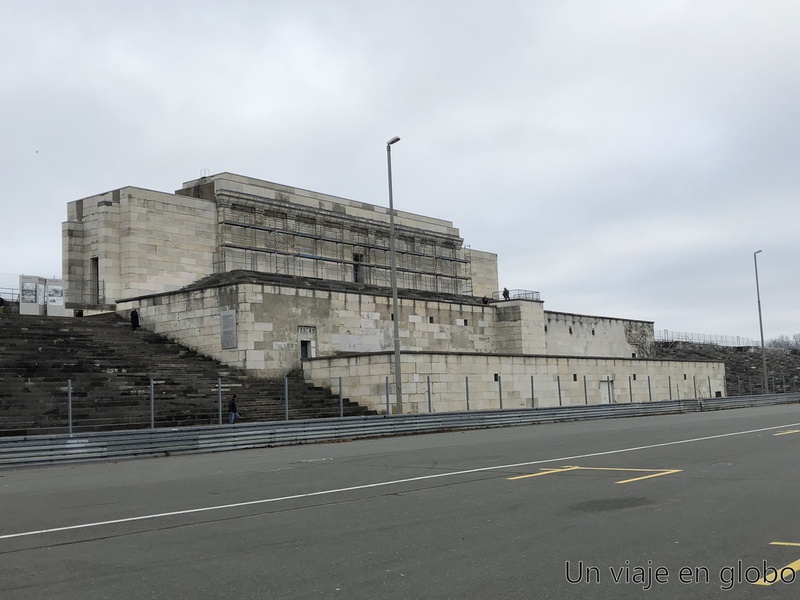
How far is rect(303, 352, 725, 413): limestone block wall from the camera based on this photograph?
35.2 metres

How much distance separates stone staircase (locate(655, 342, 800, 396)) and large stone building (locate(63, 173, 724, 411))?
11867 mm

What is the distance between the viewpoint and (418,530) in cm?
899

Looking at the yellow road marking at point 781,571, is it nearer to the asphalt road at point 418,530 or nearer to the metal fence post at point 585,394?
the asphalt road at point 418,530

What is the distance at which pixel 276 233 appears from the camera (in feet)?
176

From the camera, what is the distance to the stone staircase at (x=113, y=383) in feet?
83.8

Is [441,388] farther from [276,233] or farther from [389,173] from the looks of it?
[276,233]

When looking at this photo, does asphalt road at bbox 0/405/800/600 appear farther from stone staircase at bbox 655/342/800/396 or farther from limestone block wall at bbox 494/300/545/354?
stone staircase at bbox 655/342/800/396

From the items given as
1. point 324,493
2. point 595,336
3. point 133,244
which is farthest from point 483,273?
point 324,493

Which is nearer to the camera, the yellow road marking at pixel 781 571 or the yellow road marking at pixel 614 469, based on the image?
the yellow road marking at pixel 781 571

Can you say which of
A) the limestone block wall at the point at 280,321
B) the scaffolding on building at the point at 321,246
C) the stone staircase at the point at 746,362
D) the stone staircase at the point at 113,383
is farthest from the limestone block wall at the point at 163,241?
the stone staircase at the point at 746,362

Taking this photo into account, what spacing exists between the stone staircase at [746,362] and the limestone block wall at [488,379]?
22353mm

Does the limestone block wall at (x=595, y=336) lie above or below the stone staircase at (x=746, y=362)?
above

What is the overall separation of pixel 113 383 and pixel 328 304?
47.1 ft

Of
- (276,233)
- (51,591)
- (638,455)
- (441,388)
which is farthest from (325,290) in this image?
(51,591)
